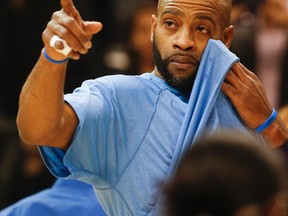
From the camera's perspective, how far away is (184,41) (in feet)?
11.0

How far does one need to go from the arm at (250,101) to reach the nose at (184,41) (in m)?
0.17

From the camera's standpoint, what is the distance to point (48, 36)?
302 cm

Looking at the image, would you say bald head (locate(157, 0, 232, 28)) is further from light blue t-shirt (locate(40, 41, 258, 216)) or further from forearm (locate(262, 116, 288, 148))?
forearm (locate(262, 116, 288, 148))

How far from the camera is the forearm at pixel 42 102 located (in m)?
3.04

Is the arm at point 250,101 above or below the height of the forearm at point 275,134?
above

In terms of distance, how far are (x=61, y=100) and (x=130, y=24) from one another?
3226mm

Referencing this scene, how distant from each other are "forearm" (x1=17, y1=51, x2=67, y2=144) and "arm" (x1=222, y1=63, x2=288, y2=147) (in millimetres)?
630

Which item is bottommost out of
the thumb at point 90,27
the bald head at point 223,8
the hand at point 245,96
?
the hand at point 245,96

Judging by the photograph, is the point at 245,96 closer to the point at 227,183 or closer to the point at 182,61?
the point at 182,61

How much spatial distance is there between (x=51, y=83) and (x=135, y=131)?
0.41m

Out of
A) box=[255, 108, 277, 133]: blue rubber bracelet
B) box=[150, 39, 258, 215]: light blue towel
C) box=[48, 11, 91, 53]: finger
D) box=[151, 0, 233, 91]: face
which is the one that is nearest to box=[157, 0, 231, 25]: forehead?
box=[151, 0, 233, 91]: face

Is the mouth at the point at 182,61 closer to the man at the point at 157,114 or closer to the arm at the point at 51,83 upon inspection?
the man at the point at 157,114

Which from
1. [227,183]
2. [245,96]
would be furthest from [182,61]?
[227,183]

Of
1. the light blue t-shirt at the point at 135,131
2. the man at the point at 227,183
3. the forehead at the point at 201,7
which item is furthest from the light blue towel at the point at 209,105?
the man at the point at 227,183
